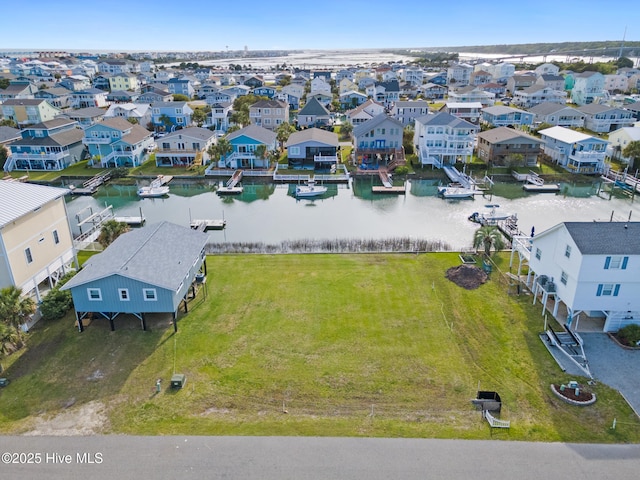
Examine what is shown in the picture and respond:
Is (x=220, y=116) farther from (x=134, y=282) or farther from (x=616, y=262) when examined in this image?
(x=616, y=262)

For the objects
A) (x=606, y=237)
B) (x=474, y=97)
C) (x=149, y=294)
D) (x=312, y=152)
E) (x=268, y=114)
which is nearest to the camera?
(x=606, y=237)

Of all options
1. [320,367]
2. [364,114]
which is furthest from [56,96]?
[320,367]

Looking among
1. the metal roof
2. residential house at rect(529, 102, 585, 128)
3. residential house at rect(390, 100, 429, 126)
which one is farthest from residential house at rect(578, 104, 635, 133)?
the metal roof

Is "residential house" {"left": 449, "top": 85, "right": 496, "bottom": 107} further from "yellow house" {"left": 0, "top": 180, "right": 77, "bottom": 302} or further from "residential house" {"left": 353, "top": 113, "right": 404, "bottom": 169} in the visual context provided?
"yellow house" {"left": 0, "top": 180, "right": 77, "bottom": 302}

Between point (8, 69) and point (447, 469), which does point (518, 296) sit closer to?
point (447, 469)

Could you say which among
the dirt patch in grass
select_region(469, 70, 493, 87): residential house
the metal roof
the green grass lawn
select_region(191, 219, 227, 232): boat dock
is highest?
select_region(469, 70, 493, 87): residential house

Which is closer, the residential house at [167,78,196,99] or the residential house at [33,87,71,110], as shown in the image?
the residential house at [33,87,71,110]

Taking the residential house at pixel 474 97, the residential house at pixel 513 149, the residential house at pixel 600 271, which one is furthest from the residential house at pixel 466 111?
the residential house at pixel 600 271
